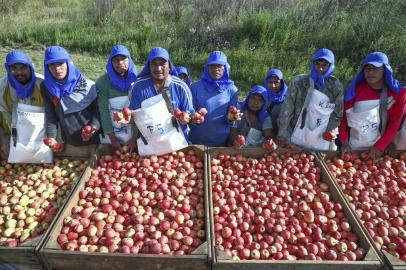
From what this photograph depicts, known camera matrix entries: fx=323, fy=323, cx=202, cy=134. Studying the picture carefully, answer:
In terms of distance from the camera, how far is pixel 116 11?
12.8 metres

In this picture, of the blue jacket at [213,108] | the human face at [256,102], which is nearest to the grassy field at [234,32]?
the human face at [256,102]

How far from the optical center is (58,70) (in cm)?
343

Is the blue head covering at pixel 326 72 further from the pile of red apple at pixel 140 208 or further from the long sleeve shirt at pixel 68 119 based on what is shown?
the long sleeve shirt at pixel 68 119

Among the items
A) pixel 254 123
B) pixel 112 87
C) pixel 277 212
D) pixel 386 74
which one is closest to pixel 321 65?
pixel 386 74

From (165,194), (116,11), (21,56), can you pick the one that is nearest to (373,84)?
(165,194)

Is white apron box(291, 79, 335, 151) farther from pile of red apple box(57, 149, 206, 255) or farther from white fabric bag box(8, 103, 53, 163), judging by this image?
white fabric bag box(8, 103, 53, 163)

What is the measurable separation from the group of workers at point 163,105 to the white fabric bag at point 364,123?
0.01m

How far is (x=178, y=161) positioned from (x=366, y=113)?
2212 millimetres

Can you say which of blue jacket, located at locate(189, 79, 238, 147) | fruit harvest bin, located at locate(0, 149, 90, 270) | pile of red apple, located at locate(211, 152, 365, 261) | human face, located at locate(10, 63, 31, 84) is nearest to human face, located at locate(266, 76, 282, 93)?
blue jacket, located at locate(189, 79, 238, 147)

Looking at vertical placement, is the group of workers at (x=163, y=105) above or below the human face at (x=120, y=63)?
below

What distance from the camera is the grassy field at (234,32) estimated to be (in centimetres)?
884

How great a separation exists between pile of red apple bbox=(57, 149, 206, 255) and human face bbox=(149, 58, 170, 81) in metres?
0.90

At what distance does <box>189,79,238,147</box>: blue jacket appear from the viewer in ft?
13.2

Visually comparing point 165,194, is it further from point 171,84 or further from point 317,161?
point 317,161
